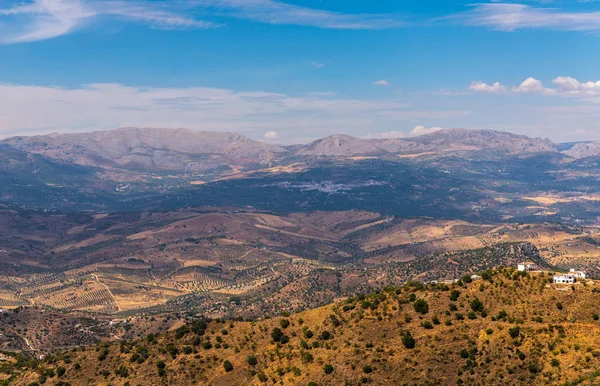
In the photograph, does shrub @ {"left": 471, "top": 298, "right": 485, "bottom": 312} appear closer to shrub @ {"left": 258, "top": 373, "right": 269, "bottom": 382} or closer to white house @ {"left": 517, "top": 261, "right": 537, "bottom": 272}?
white house @ {"left": 517, "top": 261, "right": 537, "bottom": 272}

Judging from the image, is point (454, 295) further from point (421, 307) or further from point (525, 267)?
point (525, 267)

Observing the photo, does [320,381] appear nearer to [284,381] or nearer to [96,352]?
[284,381]

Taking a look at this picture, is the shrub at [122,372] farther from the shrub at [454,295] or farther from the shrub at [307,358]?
the shrub at [454,295]

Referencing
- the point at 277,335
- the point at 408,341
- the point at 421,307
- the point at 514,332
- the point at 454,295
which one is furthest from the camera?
the point at 277,335

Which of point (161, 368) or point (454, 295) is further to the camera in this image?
point (161, 368)

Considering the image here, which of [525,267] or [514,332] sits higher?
[514,332]

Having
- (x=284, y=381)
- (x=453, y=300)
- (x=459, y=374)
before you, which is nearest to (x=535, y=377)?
(x=459, y=374)

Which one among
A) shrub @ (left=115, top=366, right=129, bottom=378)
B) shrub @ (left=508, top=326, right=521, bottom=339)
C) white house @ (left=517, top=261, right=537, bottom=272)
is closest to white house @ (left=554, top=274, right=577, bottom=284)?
white house @ (left=517, top=261, right=537, bottom=272)

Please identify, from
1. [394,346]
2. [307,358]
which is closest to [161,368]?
[307,358]

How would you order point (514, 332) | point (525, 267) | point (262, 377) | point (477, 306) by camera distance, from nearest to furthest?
point (514, 332), point (262, 377), point (477, 306), point (525, 267)
